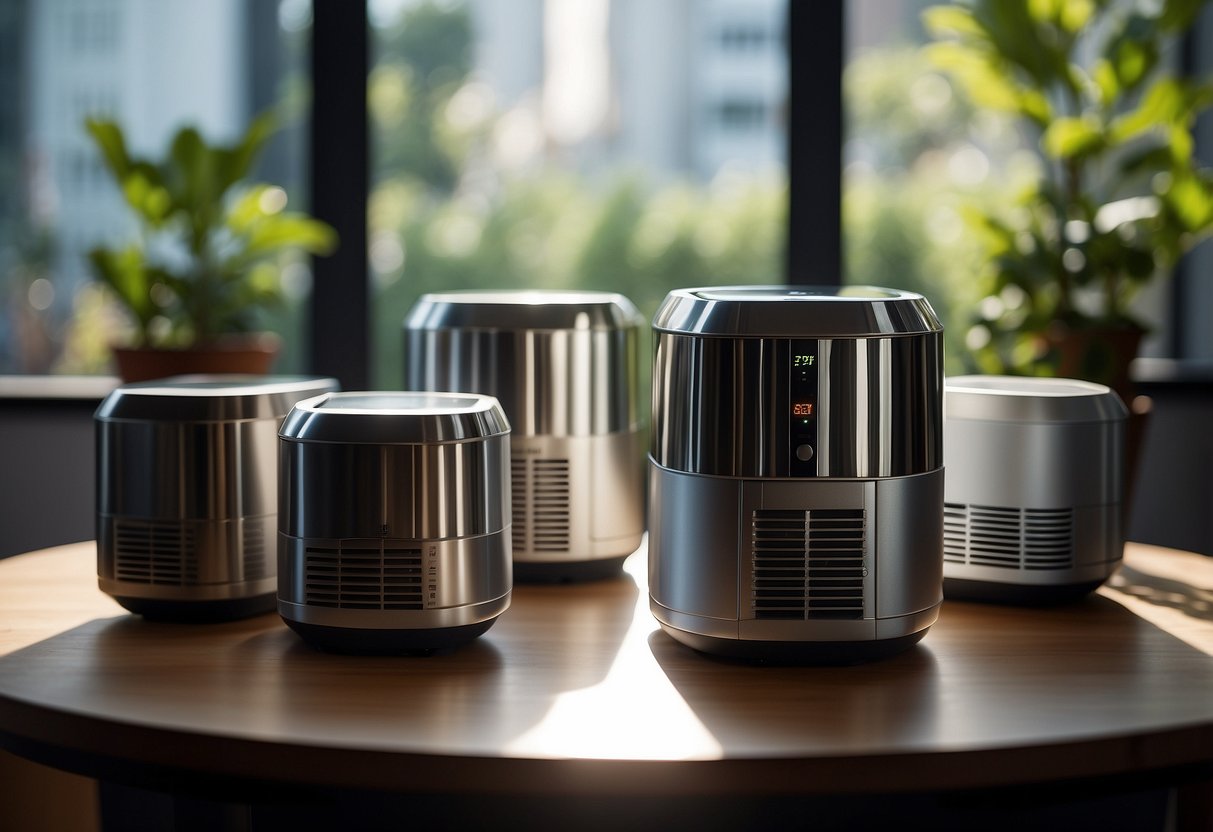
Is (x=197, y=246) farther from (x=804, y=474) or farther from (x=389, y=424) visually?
(x=804, y=474)

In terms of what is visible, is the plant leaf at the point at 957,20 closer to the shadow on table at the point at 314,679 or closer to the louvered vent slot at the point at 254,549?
the shadow on table at the point at 314,679

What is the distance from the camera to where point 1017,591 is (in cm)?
116

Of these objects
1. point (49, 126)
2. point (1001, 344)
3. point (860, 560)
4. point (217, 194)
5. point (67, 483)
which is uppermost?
point (49, 126)

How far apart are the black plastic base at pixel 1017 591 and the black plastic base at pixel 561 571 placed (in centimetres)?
35

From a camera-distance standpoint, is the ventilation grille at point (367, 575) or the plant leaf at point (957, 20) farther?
the plant leaf at point (957, 20)

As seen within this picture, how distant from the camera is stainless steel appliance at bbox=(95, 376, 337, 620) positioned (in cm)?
106

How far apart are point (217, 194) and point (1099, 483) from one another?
1.73 meters

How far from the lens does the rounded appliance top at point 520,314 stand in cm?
123

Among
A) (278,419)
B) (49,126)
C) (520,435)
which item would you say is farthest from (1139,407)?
(49,126)

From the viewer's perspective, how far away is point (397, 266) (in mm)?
2674

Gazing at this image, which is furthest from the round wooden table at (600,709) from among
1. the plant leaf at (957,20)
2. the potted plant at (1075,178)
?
the plant leaf at (957,20)

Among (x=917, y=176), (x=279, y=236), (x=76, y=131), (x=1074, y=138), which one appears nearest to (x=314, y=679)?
(x=279, y=236)

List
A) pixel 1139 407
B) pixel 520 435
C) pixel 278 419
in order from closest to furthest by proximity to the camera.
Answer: pixel 278 419 → pixel 520 435 → pixel 1139 407

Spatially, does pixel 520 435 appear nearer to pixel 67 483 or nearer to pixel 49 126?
pixel 67 483
